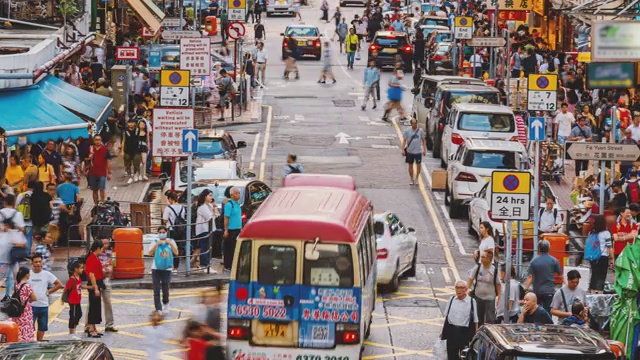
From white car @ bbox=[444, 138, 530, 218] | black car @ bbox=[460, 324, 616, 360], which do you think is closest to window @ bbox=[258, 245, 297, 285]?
black car @ bbox=[460, 324, 616, 360]

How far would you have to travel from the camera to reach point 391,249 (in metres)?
24.4

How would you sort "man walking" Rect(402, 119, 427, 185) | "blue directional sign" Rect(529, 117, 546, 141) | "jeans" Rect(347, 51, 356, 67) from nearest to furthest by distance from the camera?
"blue directional sign" Rect(529, 117, 546, 141) < "man walking" Rect(402, 119, 427, 185) < "jeans" Rect(347, 51, 356, 67)

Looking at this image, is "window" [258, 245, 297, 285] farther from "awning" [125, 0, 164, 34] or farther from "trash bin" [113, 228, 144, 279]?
"awning" [125, 0, 164, 34]

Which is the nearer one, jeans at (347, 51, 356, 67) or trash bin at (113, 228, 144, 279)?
trash bin at (113, 228, 144, 279)

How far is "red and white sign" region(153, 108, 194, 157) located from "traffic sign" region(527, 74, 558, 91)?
7.07 m

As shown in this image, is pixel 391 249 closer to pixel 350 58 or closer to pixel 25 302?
pixel 25 302

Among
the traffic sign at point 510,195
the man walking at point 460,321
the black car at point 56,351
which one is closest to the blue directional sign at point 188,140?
the traffic sign at point 510,195

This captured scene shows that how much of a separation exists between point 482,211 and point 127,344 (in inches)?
389

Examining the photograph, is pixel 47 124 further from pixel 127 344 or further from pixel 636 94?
pixel 636 94

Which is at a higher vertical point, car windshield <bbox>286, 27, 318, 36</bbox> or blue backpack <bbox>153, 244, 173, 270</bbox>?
car windshield <bbox>286, 27, 318, 36</bbox>

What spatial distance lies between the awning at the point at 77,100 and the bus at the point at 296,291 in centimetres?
1391

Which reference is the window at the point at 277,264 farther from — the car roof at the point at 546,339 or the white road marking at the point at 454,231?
the white road marking at the point at 454,231

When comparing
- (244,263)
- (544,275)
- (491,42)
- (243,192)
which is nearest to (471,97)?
(491,42)

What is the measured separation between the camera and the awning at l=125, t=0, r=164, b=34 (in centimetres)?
Result: 5225
